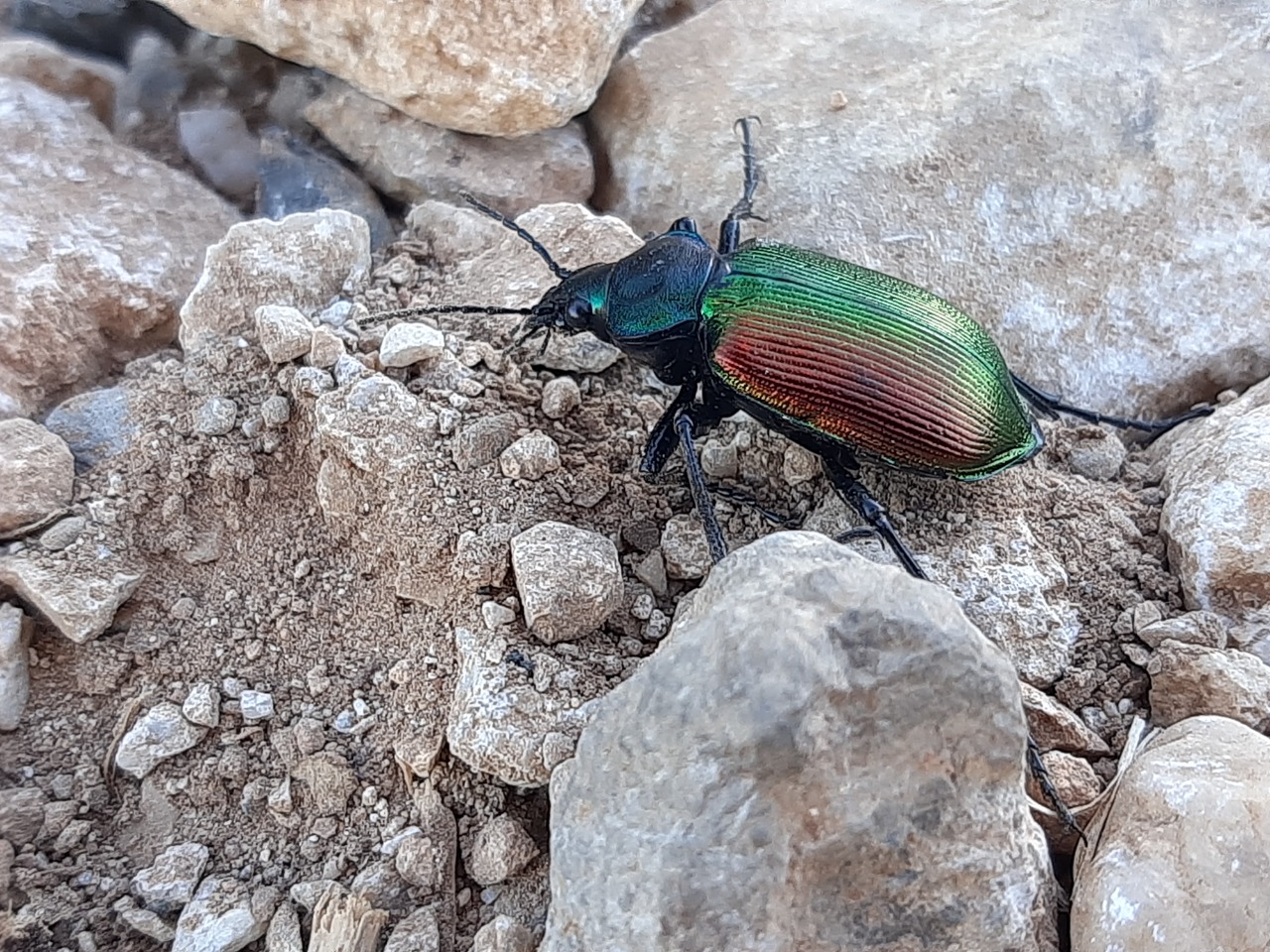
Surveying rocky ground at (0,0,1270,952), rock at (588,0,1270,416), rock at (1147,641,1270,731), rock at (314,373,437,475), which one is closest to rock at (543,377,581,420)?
rocky ground at (0,0,1270,952)

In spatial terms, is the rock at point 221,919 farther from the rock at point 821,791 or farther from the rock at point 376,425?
the rock at point 376,425

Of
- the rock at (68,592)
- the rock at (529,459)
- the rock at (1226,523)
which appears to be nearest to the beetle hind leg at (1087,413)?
the rock at (1226,523)

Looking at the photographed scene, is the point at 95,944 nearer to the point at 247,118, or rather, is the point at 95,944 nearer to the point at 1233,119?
the point at 247,118

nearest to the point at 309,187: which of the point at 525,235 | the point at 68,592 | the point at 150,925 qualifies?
the point at 525,235

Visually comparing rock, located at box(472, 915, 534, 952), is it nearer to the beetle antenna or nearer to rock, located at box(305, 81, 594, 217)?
the beetle antenna

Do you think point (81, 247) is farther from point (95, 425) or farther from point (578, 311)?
point (578, 311)
